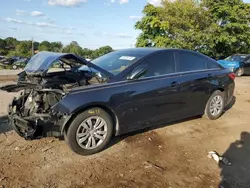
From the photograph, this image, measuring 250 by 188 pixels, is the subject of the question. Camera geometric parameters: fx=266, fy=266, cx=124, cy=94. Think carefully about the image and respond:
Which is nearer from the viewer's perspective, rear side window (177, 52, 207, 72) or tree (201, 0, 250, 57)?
rear side window (177, 52, 207, 72)

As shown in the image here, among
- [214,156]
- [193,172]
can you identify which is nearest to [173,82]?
[214,156]

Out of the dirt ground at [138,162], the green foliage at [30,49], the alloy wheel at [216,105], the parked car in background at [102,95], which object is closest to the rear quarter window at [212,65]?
the parked car in background at [102,95]

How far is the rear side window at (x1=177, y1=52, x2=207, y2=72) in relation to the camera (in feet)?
17.3

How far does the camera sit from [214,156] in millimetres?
4164

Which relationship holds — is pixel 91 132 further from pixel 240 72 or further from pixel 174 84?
pixel 240 72

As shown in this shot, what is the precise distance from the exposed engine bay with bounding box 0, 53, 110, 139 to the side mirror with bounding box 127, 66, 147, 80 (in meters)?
0.47

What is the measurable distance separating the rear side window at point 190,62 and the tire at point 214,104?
2.34 feet

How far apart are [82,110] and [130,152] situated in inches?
41.1

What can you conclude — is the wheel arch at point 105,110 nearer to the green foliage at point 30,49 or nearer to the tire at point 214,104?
the tire at point 214,104

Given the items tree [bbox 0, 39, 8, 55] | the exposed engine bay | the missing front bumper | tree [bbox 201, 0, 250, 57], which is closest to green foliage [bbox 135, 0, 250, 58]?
tree [bbox 201, 0, 250, 57]

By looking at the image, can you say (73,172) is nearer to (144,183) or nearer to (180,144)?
(144,183)

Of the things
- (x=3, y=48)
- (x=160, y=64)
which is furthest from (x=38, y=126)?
(x=3, y=48)

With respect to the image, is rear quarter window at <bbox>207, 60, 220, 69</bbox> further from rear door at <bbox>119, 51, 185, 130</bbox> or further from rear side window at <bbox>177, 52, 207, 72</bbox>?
rear door at <bbox>119, 51, 185, 130</bbox>

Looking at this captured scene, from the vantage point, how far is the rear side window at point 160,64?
4.72 m
